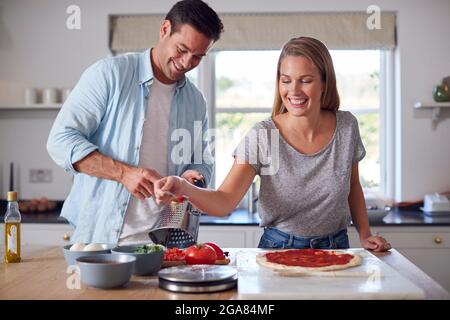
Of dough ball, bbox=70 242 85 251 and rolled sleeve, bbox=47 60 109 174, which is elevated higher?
rolled sleeve, bbox=47 60 109 174

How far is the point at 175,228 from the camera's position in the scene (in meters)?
1.84

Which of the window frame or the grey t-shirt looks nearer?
the grey t-shirt

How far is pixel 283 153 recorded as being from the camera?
71.2 inches

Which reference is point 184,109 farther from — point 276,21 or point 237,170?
point 276,21

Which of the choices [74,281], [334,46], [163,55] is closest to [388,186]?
[334,46]

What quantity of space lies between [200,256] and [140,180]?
0.34 m

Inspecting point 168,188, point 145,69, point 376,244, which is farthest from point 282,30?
point 168,188

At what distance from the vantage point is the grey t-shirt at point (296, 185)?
70.3 inches

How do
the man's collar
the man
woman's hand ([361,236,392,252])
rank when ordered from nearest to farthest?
woman's hand ([361,236,392,252]), the man, the man's collar

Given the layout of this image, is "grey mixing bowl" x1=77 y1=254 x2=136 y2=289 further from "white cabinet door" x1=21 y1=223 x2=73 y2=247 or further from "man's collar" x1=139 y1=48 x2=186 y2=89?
"white cabinet door" x1=21 y1=223 x2=73 y2=247

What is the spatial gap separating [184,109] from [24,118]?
1.98 m

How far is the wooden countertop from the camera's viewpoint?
1.25 meters

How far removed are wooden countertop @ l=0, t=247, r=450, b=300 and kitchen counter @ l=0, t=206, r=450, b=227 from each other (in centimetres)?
144

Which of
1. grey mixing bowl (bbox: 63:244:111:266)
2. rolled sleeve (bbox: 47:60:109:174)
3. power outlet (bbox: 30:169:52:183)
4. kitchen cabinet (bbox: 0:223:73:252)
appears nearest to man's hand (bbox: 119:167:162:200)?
rolled sleeve (bbox: 47:60:109:174)
